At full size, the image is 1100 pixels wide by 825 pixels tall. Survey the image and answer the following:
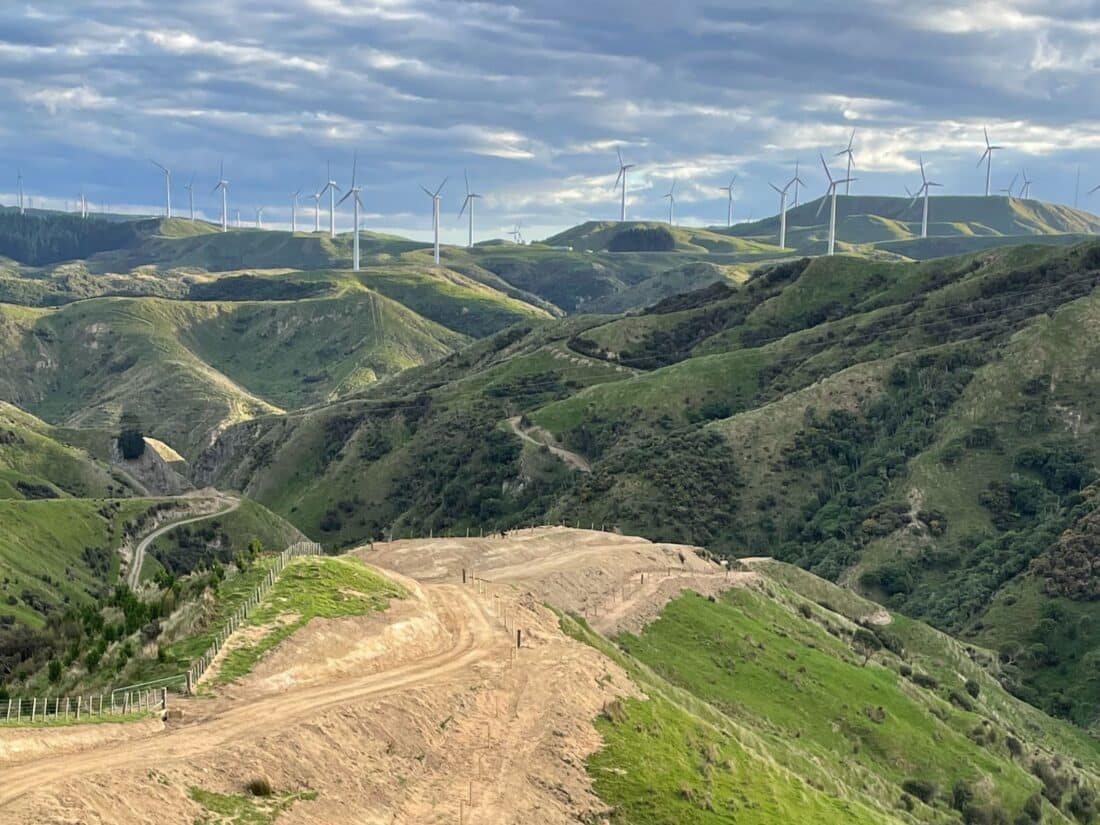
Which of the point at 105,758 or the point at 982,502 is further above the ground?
the point at 105,758

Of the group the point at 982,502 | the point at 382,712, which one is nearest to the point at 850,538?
the point at 982,502

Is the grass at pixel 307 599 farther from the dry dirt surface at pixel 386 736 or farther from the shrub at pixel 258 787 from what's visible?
the shrub at pixel 258 787

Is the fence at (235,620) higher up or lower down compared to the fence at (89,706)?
higher up

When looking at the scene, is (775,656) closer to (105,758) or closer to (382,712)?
(382,712)

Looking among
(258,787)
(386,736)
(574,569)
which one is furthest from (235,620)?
(574,569)

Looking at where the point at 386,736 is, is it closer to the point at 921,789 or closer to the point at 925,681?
the point at 921,789

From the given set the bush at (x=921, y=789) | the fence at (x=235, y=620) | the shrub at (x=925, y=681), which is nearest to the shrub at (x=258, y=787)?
the fence at (x=235, y=620)
